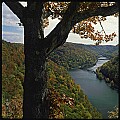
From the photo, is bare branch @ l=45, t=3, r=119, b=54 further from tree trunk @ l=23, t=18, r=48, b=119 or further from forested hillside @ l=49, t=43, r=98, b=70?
forested hillside @ l=49, t=43, r=98, b=70

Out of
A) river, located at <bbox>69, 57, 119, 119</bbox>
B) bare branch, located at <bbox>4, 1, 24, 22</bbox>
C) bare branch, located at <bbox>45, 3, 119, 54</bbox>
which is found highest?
bare branch, located at <bbox>4, 1, 24, 22</bbox>

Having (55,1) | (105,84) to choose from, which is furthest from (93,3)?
(105,84)

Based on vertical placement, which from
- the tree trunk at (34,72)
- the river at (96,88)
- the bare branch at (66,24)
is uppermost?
the bare branch at (66,24)

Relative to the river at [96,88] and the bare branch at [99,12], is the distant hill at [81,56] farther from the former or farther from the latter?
the bare branch at [99,12]

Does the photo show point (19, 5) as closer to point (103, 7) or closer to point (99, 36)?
point (103, 7)

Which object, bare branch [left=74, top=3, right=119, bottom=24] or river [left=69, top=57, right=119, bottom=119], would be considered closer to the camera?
bare branch [left=74, top=3, right=119, bottom=24]

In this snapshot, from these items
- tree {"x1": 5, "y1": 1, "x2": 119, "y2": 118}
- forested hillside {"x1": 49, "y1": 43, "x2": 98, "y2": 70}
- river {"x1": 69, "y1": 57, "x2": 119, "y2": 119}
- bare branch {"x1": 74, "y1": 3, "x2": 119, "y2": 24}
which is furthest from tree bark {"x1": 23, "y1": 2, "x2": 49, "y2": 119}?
river {"x1": 69, "y1": 57, "x2": 119, "y2": 119}

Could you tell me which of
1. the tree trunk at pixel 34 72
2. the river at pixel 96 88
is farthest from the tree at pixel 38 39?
the river at pixel 96 88
